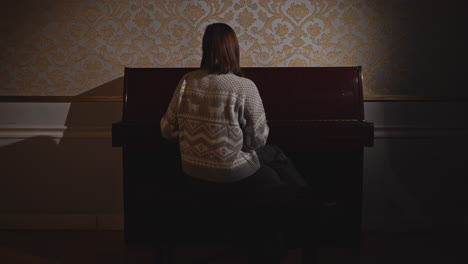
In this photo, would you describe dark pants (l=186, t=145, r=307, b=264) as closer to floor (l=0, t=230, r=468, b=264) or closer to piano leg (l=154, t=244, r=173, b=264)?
piano leg (l=154, t=244, r=173, b=264)

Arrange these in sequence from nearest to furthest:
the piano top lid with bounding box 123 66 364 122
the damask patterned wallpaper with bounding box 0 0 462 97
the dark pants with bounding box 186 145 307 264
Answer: the dark pants with bounding box 186 145 307 264 → the piano top lid with bounding box 123 66 364 122 → the damask patterned wallpaper with bounding box 0 0 462 97

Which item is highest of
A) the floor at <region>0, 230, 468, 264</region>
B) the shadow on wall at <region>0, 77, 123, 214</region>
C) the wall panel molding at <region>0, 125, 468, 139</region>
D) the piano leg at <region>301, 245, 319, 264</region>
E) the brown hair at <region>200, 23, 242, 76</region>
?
the brown hair at <region>200, 23, 242, 76</region>

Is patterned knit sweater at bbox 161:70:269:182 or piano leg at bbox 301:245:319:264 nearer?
patterned knit sweater at bbox 161:70:269:182

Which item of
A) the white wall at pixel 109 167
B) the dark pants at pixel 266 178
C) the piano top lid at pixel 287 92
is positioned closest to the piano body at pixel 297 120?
the piano top lid at pixel 287 92

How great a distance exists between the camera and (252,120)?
1.72 m

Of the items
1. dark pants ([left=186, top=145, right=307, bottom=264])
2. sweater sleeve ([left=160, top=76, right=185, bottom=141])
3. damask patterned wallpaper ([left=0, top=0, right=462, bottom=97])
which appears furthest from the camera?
damask patterned wallpaper ([left=0, top=0, right=462, bottom=97])

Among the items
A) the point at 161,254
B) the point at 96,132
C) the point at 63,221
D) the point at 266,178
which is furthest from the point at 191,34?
the point at 63,221

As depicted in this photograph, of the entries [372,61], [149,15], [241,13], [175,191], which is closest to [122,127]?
[175,191]

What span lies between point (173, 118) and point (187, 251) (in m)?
0.96

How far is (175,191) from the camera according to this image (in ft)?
5.71

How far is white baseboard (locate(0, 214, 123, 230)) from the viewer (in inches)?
110

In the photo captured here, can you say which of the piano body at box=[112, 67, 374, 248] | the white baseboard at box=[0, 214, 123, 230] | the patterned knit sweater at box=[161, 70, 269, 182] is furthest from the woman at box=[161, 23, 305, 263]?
the white baseboard at box=[0, 214, 123, 230]

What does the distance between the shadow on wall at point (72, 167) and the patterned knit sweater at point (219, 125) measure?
1134mm

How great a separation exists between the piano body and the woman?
0.45m
